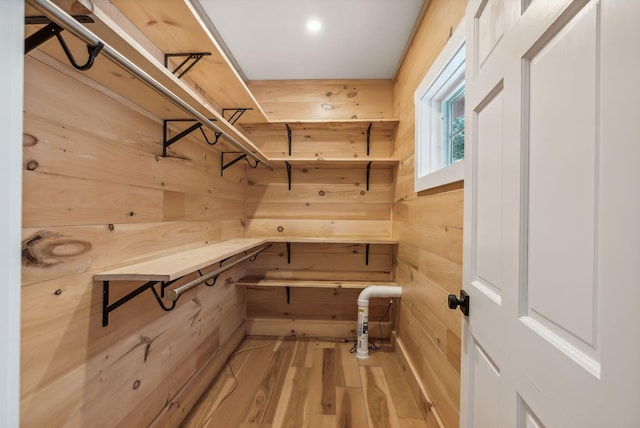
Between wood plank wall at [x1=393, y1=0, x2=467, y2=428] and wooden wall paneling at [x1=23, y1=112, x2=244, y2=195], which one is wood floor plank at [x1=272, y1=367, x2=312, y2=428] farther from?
wooden wall paneling at [x1=23, y1=112, x2=244, y2=195]

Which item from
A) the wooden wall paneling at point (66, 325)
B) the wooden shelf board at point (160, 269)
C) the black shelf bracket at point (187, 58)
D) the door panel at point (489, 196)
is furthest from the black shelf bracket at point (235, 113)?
the door panel at point (489, 196)

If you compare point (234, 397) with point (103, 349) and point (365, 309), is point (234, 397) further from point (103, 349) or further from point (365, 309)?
point (365, 309)

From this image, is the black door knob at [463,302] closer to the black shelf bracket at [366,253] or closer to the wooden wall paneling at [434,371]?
the wooden wall paneling at [434,371]

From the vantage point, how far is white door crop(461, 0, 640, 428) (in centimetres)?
36

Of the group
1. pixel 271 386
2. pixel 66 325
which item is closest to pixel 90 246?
pixel 66 325

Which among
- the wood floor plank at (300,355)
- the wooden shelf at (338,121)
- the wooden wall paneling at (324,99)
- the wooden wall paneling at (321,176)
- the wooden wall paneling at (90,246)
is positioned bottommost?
the wood floor plank at (300,355)

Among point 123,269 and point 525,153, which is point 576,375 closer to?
point 525,153

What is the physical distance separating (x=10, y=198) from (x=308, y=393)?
1.77m

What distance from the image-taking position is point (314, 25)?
69.0 inches

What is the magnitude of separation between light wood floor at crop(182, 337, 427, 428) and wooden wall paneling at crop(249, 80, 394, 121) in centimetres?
207

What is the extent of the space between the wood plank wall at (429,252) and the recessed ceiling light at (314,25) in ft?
2.12

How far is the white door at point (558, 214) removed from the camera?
357 millimetres

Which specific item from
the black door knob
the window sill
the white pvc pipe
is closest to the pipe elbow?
the white pvc pipe

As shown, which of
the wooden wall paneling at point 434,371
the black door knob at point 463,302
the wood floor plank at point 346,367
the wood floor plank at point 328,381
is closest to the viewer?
the black door knob at point 463,302
